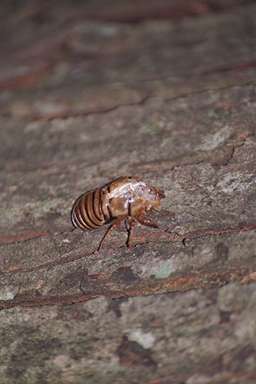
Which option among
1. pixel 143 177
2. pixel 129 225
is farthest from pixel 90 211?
pixel 143 177

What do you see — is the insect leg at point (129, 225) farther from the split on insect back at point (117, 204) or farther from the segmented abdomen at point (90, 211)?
the segmented abdomen at point (90, 211)

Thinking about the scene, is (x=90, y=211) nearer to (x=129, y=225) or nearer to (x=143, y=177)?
(x=129, y=225)

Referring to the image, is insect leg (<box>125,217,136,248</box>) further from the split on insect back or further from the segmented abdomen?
the segmented abdomen

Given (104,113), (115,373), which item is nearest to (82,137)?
(104,113)

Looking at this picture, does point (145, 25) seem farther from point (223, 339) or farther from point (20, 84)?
point (223, 339)

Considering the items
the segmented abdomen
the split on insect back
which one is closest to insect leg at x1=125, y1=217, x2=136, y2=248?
the split on insect back

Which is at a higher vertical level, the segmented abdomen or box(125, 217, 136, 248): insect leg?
the segmented abdomen

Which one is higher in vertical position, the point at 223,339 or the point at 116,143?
the point at 116,143
